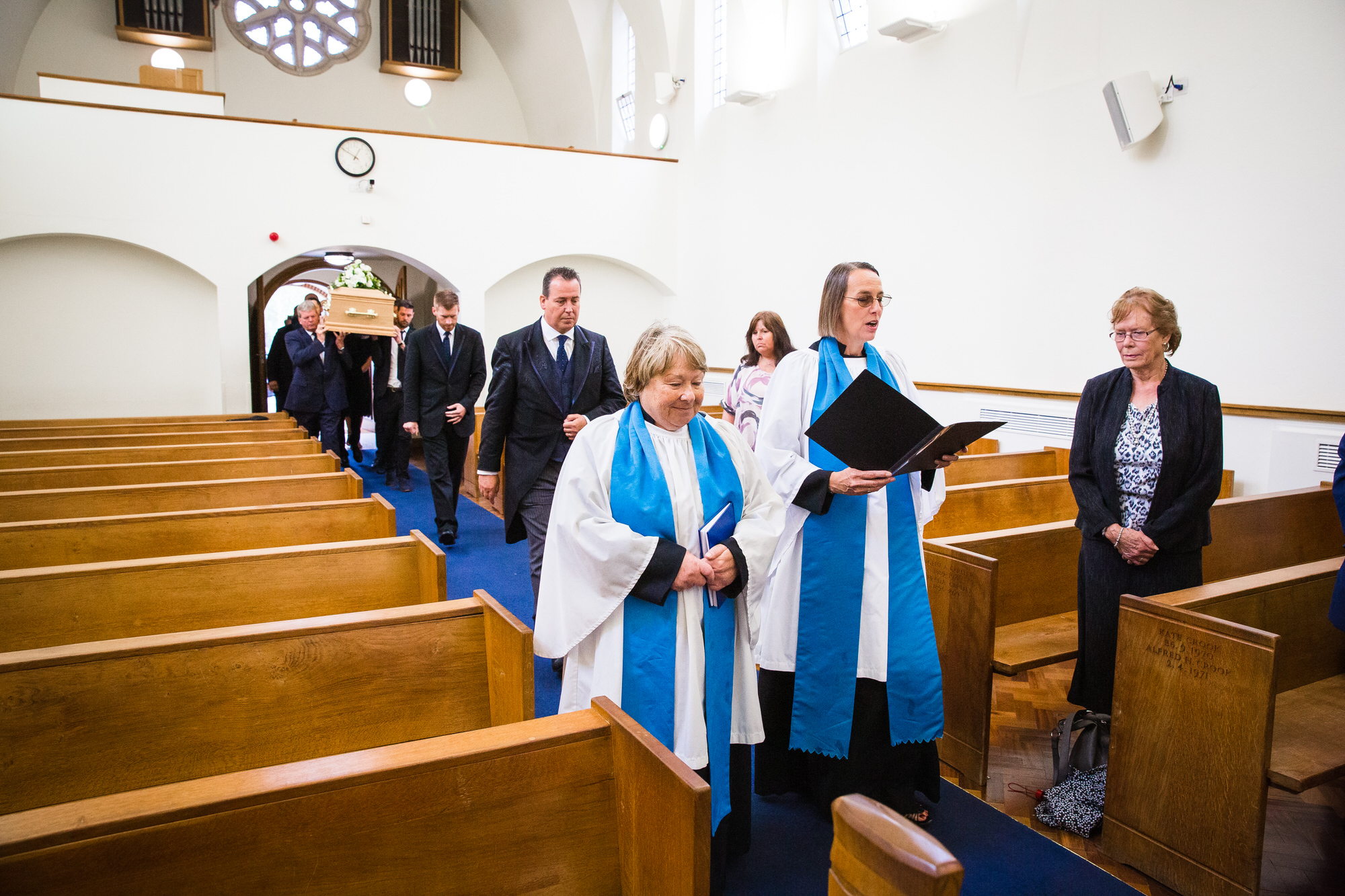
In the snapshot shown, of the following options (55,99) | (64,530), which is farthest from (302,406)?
(64,530)

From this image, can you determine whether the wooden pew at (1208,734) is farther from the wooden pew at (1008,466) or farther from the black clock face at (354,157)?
the black clock face at (354,157)

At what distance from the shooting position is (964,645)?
2.59 metres

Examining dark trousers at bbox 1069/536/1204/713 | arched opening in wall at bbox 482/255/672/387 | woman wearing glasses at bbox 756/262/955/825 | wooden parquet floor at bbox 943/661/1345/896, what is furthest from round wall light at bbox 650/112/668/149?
dark trousers at bbox 1069/536/1204/713

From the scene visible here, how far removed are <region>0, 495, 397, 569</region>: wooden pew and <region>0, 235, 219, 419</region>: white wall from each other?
616 cm

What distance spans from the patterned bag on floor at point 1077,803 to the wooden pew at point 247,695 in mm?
1575

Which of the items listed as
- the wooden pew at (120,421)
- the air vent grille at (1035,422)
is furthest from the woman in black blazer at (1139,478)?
the wooden pew at (120,421)

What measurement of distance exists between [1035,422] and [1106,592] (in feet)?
11.1

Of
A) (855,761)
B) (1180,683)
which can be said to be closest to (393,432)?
(855,761)

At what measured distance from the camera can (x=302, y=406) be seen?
693cm

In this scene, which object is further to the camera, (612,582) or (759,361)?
(759,361)

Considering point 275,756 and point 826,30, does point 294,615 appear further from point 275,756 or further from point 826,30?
point 826,30

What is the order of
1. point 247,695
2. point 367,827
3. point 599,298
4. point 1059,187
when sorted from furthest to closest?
point 599,298 → point 1059,187 → point 247,695 → point 367,827

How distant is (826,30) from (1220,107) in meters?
3.60

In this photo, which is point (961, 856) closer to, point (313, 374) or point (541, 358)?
point (541, 358)
